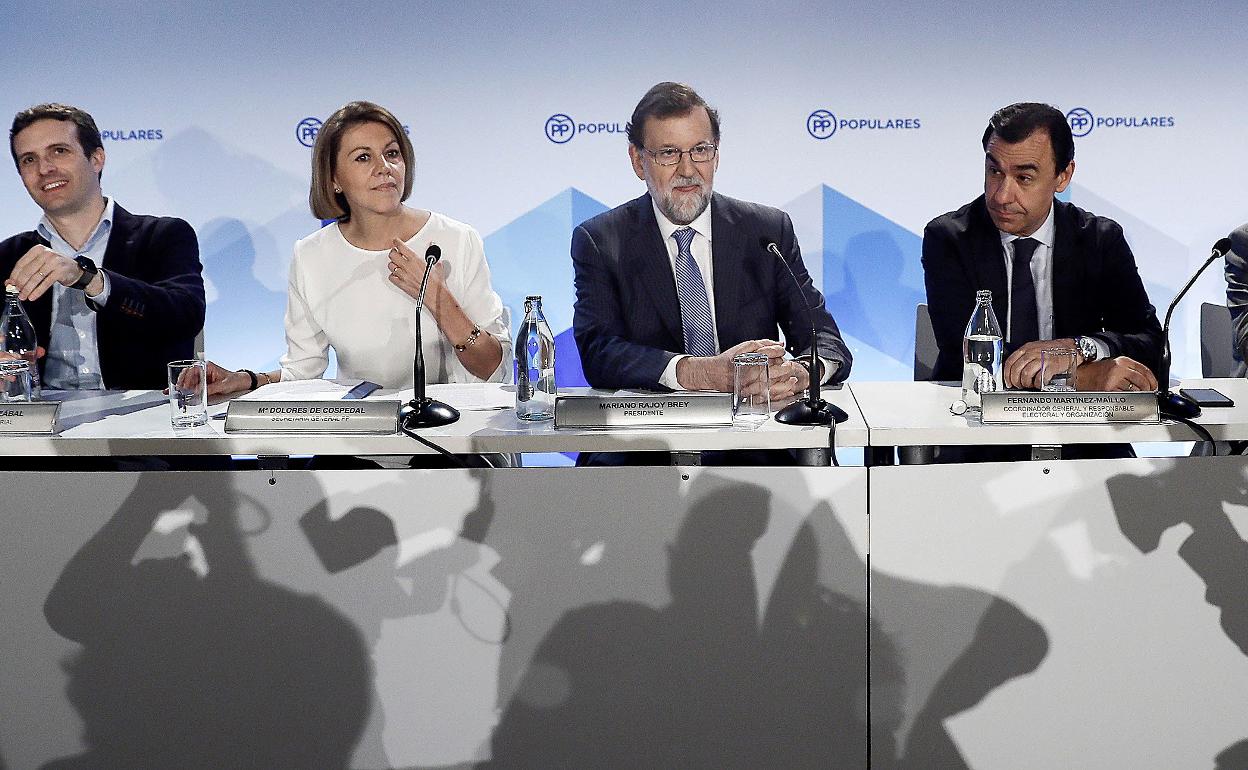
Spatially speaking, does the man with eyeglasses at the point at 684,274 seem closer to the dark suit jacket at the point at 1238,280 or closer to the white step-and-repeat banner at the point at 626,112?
the white step-and-repeat banner at the point at 626,112

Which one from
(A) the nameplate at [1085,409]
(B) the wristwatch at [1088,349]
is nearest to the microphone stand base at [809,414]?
(A) the nameplate at [1085,409]

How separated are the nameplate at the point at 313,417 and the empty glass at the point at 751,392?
2.29ft

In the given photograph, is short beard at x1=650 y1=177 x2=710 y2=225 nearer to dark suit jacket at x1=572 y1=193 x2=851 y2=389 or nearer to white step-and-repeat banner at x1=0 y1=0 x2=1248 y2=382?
dark suit jacket at x1=572 y1=193 x2=851 y2=389

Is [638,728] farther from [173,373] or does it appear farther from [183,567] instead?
[173,373]

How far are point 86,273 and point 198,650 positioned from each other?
1.29m

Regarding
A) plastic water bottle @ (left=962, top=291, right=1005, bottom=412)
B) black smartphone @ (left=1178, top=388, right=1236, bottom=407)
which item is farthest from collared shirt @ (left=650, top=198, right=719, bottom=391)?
black smartphone @ (left=1178, top=388, right=1236, bottom=407)

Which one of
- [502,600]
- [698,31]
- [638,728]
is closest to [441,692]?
[502,600]

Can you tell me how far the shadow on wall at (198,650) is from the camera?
206 centimetres

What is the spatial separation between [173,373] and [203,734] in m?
0.74

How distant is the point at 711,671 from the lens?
2.05m

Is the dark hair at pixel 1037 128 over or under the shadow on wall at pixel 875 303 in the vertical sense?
over


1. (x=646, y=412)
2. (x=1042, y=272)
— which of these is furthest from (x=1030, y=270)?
(x=646, y=412)

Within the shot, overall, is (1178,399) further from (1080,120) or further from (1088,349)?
(1080,120)

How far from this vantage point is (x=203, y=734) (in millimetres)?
2094
